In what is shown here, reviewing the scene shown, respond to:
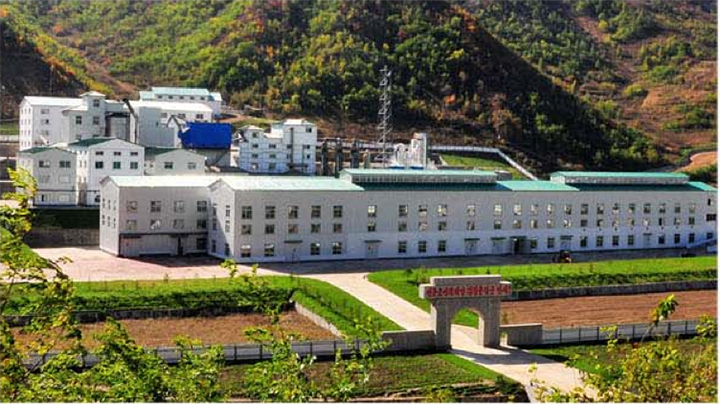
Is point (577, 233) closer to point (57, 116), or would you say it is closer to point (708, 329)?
point (57, 116)

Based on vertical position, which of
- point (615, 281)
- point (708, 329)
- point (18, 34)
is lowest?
point (615, 281)

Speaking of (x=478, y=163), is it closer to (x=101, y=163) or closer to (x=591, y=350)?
(x=101, y=163)

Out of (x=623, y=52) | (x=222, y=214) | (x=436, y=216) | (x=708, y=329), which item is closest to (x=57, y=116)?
(x=222, y=214)

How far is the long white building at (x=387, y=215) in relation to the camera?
143 feet

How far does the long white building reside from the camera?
1718 inches

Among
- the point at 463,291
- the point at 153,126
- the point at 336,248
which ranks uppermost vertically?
the point at 153,126

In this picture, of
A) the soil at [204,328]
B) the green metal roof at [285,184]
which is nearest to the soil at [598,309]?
the soil at [204,328]

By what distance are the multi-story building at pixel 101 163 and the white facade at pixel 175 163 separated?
149 cm

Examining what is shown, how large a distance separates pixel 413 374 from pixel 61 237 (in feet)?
82.8

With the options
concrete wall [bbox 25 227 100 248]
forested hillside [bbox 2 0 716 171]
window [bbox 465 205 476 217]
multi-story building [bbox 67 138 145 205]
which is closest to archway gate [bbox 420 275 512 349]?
window [bbox 465 205 476 217]

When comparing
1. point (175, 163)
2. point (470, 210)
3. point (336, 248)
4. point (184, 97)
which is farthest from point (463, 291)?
point (184, 97)

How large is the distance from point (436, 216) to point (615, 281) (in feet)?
32.7

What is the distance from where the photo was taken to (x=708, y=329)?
13594 mm

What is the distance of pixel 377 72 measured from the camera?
86000mm
